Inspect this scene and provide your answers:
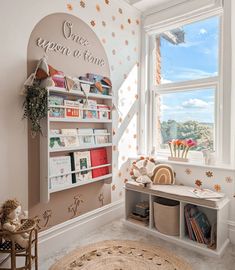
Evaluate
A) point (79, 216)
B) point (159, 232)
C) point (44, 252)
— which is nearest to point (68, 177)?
point (79, 216)

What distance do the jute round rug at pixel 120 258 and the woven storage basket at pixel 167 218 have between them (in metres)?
0.23

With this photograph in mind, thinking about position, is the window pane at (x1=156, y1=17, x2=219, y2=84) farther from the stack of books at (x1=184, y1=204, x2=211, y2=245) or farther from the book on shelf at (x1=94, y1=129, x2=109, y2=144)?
the stack of books at (x1=184, y1=204, x2=211, y2=245)

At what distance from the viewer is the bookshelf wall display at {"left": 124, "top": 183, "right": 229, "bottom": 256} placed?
197 centimetres

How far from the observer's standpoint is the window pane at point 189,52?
8.31 feet

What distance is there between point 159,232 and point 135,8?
2.67 metres

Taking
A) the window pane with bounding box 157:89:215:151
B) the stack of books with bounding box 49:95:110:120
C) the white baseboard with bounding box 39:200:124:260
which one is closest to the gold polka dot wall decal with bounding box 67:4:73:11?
the stack of books with bounding box 49:95:110:120

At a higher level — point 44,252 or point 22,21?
point 22,21

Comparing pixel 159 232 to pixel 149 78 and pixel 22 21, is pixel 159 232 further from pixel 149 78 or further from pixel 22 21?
pixel 22 21

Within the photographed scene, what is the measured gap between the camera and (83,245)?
2096mm

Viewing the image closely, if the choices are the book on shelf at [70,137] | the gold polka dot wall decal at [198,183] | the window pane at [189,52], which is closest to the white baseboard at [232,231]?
the gold polka dot wall decal at [198,183]

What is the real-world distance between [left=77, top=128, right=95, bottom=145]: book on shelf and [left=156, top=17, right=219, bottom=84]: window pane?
1288 mm

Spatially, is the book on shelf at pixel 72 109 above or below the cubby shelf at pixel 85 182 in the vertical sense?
above

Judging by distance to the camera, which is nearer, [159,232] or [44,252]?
[44,252]

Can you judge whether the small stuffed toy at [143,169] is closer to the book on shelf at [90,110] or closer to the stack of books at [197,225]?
the stack of books at [197,225]
